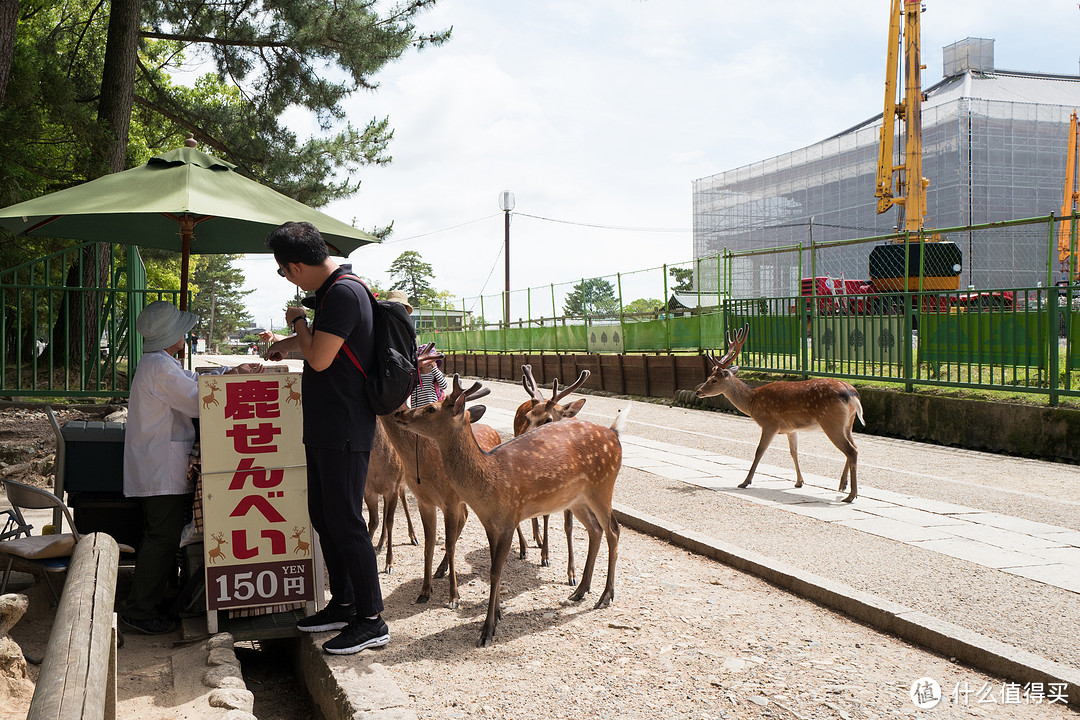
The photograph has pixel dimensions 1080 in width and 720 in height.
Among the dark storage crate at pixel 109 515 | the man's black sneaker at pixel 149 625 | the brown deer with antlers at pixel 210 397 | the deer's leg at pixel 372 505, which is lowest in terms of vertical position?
the man's black sneaker at pixel 149 625

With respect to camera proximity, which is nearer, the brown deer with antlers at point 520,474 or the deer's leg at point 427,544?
the brown deer with antlers at point 520,474

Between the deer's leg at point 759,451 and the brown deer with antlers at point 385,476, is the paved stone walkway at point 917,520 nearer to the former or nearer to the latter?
the deer's leg at point 759,451

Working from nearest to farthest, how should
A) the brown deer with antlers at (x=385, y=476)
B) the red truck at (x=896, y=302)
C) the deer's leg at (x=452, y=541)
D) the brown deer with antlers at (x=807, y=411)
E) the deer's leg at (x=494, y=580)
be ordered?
the deer's leg at (x=494, y=580) < the deer's leg at (x=452, y=541) < the brown deer with antlers at (x=385, y=476) < the brown deer with antlers at (x=807, y=411) < the red truck at (x=896, y=302)

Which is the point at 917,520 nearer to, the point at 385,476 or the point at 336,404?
the point at 385,476

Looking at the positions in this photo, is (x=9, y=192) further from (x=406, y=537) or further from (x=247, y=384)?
(x=247, y=384)

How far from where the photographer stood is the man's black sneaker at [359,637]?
3883 mm

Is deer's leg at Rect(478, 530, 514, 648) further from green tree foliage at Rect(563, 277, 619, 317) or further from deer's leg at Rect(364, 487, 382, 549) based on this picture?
green tree foliage at Rect(563, 277, 619, 317)

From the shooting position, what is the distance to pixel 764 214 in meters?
49.7

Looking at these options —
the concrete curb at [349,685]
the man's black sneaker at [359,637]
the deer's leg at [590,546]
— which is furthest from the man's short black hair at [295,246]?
the deer's leg at [590,546]

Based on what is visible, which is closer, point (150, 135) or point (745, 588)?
point (745, 588)

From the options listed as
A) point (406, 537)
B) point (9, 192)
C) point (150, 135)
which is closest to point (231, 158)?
point (9, 192)

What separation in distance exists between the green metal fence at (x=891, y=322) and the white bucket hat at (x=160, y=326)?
31.8 ft

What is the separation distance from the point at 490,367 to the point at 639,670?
25.1m

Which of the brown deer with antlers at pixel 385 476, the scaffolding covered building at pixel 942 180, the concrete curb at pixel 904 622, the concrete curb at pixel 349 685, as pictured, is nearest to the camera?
the concrete curb at pixel 349 685
